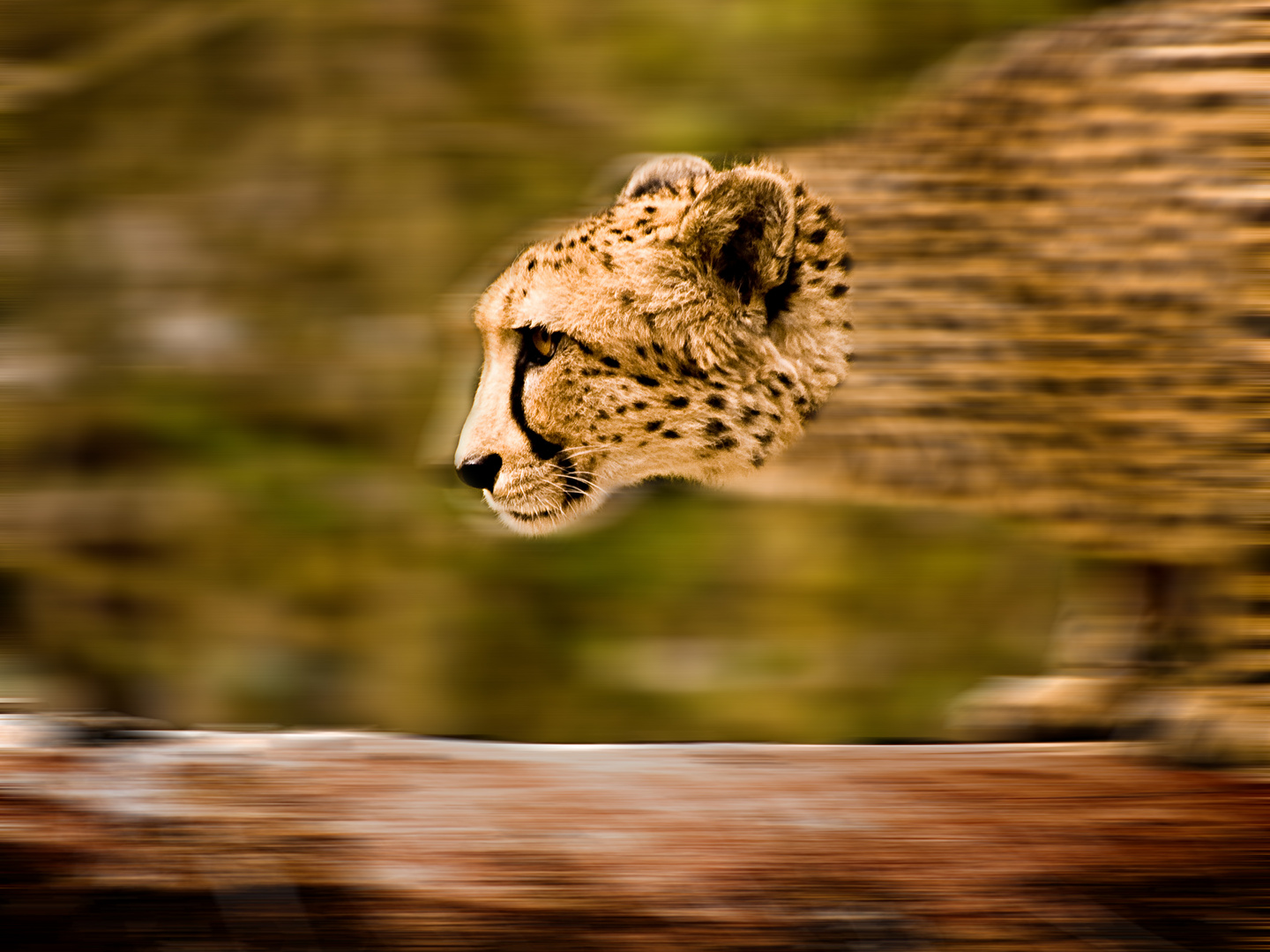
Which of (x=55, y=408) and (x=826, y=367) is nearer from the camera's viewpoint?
(x=826, y=367)

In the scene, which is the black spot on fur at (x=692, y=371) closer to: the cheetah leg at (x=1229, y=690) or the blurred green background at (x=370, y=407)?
the blurred green background at (x=370, y=407)

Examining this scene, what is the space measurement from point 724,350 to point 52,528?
1081mm

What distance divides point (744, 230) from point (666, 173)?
6.1 inches

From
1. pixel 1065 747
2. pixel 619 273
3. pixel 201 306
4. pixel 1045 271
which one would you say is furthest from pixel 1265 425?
pixel 201 306

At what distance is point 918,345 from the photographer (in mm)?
1225

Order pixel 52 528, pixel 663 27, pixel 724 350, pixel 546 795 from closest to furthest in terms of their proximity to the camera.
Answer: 1. pixel 546 795
2. pixel 724 350
3. pixel 663 27
4. pixel 52 528

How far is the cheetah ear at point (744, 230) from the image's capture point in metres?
1.10

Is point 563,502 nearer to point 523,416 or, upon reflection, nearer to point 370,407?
point 523,416

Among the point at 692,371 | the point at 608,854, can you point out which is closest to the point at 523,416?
the point at 692,371

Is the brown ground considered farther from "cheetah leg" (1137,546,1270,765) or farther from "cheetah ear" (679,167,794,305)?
"cheetah ear" (679,167,794,305)

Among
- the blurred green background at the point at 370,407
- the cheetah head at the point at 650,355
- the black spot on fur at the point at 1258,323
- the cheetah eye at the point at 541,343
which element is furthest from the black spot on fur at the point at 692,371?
the black spot on fur at the point at 1258,323

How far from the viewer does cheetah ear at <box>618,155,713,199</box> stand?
121 centimetres

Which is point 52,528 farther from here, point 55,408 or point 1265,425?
point 1265,425

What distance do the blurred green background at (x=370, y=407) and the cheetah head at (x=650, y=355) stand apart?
0.52 feet
